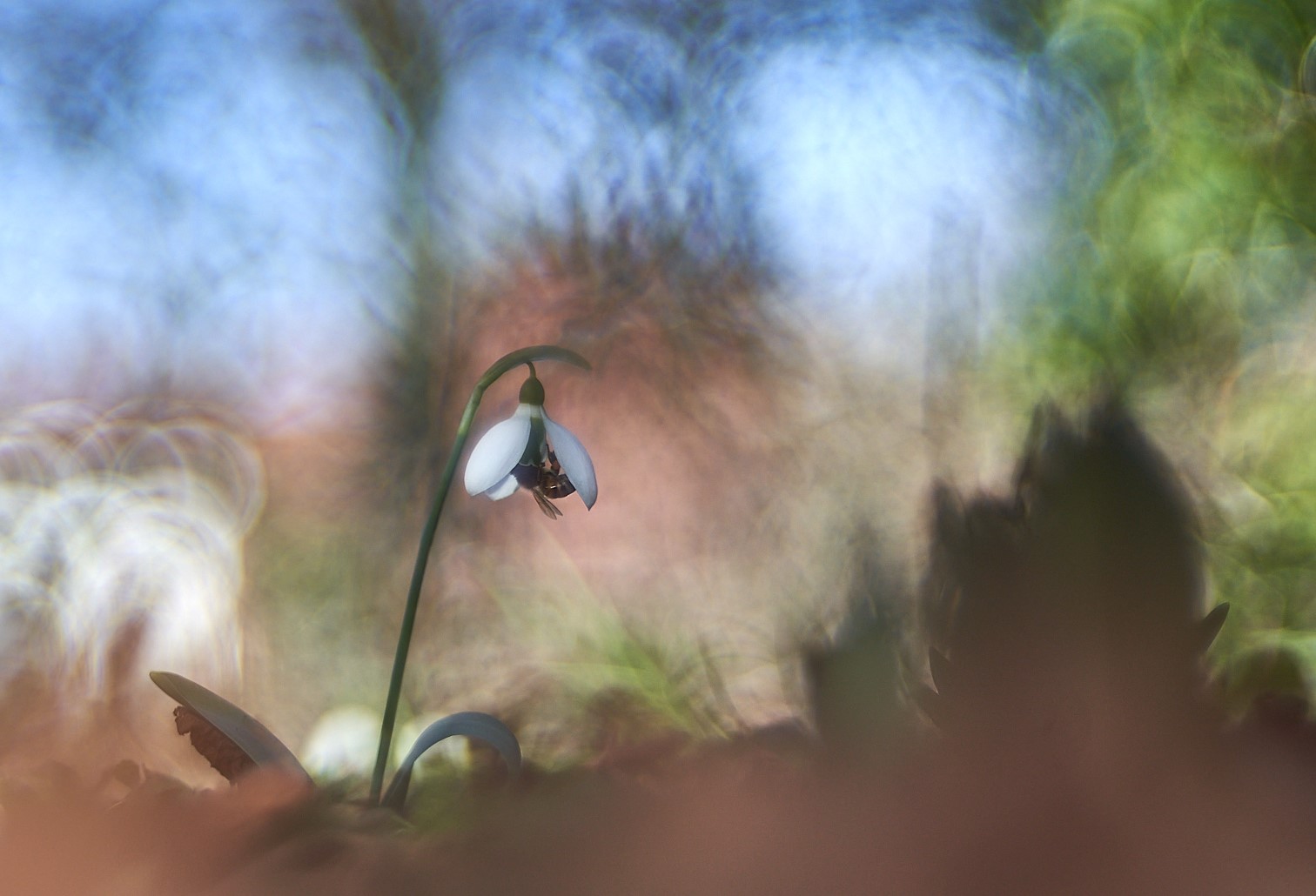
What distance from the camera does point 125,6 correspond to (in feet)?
2.55

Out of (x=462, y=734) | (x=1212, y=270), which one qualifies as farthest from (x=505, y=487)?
(x=1212, y=270)

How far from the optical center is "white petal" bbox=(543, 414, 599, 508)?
0.56 m

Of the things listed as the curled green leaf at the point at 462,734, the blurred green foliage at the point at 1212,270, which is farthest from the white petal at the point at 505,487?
the blurred green foliage at the point at 1212,270

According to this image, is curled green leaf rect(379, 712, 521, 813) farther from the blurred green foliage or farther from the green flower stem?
the blurred green foliage

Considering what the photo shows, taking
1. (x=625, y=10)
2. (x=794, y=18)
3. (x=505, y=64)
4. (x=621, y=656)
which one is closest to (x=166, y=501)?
(x=621, y=656)

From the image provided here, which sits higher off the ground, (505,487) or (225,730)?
(505,487)

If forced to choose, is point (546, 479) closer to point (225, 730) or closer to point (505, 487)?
point (505, 487)

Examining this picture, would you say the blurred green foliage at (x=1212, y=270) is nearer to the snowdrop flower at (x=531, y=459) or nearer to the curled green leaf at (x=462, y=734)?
the snowdrop flower at (x=531, y=459)

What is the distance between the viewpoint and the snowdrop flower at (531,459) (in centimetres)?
56

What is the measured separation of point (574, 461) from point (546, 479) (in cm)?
2

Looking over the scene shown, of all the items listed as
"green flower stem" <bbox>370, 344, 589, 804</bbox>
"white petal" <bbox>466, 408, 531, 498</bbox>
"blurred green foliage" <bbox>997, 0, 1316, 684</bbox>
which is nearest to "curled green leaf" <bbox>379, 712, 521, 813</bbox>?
"green flower stem" <bbox>370, 344, 589, 804</bbox>

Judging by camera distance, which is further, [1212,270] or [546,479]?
[1212,270]

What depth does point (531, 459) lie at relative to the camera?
0.57m

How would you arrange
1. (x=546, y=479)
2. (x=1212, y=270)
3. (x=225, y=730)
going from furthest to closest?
(x=1212, y=270) → (x=546, y=479) → (x=225, y=730)
